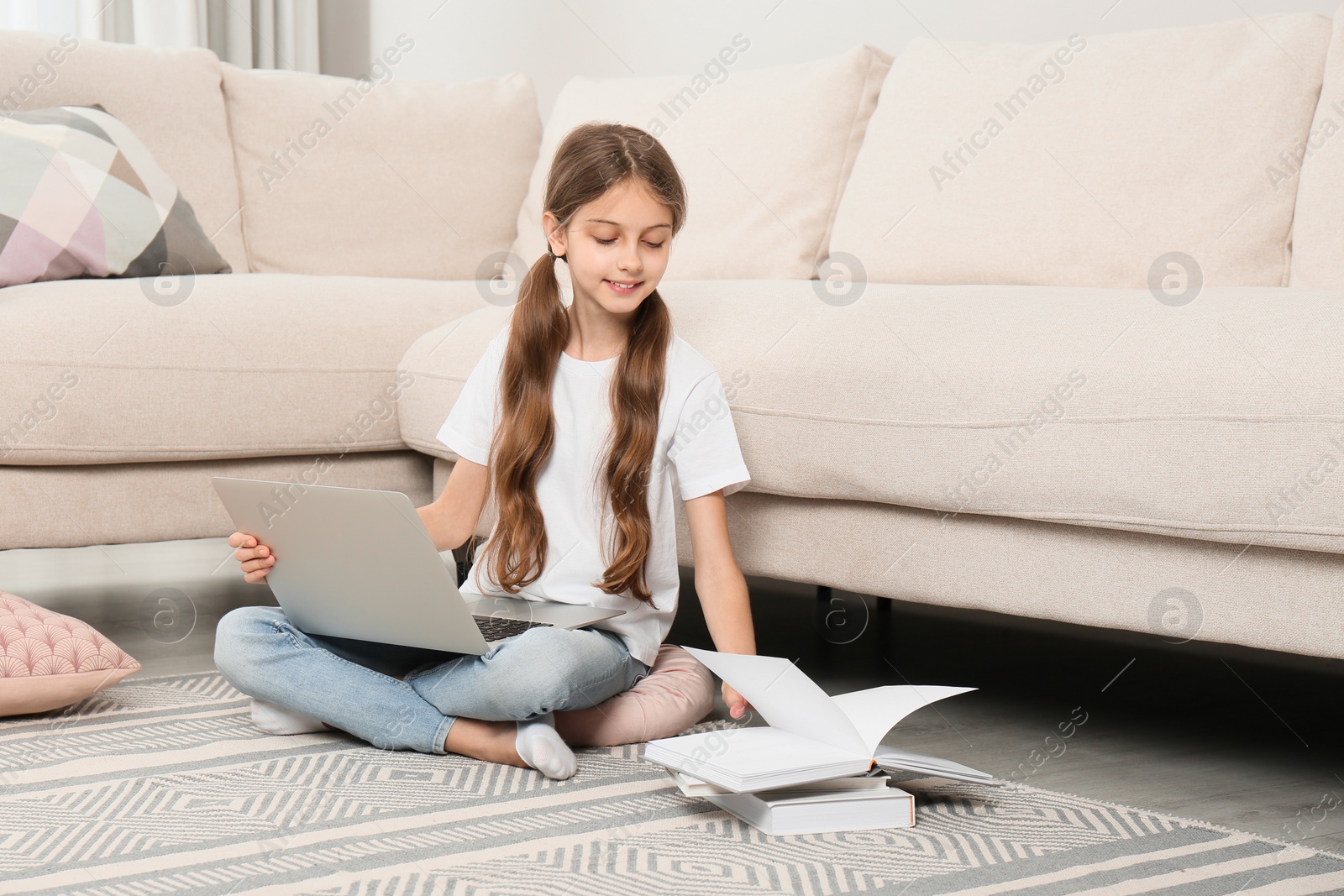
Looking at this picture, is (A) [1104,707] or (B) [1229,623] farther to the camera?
(A) [1104,707]

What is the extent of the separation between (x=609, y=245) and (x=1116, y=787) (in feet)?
2.31

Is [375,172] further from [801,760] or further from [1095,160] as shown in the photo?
[801,760]

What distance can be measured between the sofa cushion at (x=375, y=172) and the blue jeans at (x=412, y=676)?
116cm

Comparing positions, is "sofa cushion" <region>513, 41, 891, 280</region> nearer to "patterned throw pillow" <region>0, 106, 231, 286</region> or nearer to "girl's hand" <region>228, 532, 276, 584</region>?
"patterned throw pillow" <region>0, 106, 231, 286</region>

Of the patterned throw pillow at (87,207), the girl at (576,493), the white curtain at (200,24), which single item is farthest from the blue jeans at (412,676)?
the white curtain at (200,24)

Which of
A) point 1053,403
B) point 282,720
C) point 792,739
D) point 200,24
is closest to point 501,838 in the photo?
point 792,739

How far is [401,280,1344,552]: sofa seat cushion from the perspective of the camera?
1.03 meters

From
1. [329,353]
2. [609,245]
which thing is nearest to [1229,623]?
[609,245]

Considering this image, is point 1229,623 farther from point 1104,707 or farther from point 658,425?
point 658,425

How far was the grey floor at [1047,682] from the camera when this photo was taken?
119cm

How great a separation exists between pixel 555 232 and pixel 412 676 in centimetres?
47

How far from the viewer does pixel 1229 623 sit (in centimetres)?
108

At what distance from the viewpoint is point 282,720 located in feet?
4.16

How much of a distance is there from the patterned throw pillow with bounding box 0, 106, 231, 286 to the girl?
75cm
